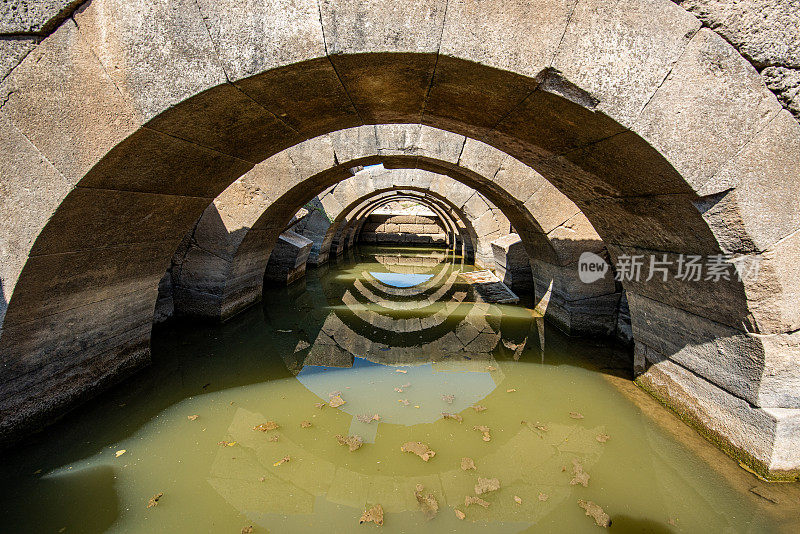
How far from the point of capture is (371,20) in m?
1.70

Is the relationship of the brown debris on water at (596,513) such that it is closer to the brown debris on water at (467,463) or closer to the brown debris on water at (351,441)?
the brown debris on water at (467,463)

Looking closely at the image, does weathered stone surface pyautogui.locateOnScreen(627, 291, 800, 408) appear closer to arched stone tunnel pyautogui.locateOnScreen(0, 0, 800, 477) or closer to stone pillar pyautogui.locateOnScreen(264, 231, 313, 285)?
arched stone tunnel pyautogui.locateOnScreen(0, 0, 800, 477)

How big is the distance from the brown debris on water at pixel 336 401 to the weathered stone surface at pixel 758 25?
3.02 meters

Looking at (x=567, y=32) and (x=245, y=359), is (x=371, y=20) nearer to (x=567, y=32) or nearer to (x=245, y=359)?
(x=567, y=32)

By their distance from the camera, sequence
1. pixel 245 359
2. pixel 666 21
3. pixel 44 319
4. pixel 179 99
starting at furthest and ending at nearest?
1. pixel 245 359
2. pixel 44 319
3. pixel 179 99
4. pixel 666 21

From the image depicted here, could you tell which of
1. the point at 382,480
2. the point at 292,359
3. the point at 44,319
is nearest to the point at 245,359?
the point at 292,359

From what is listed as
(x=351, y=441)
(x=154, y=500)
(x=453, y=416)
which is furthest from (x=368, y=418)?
(x=154, y=500)

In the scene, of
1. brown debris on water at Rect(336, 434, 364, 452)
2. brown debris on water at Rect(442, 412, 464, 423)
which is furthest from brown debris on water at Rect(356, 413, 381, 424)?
brown debris on water at Rect(442, 412, 464, 423)

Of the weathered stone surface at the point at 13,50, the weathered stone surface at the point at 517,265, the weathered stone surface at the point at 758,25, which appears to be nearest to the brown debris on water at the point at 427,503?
the weathered stone surface at the point at 758,25

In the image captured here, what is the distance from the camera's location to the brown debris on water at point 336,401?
2.85 m

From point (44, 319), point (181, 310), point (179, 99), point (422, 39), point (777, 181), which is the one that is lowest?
point (181, 310)

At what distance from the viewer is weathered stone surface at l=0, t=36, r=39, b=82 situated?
1727 millimetres

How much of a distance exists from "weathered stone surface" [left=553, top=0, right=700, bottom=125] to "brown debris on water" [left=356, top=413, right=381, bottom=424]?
232 cm

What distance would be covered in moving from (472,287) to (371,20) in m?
6.77
